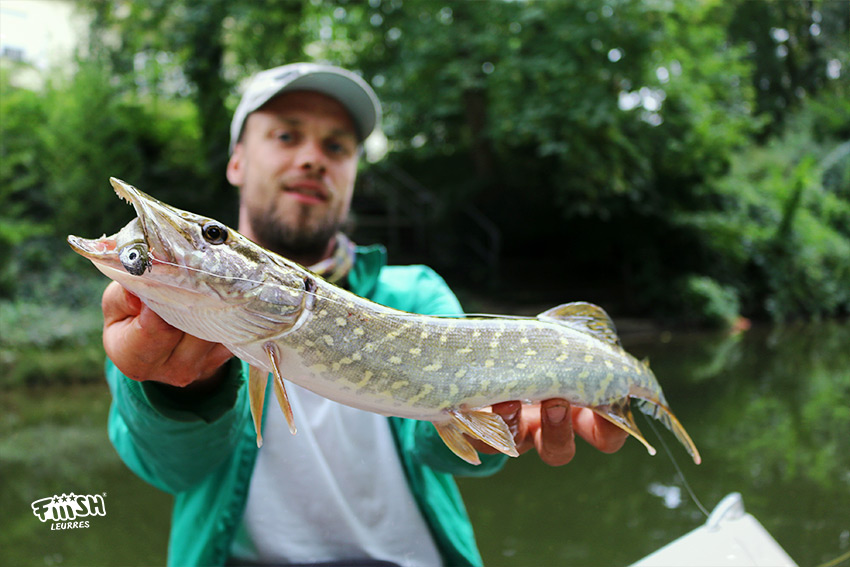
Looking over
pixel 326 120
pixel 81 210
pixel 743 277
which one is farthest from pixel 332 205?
pixel 743 277

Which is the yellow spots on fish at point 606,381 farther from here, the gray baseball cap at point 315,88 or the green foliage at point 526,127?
the green foliage at point 526,127

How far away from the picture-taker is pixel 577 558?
3.11 metres

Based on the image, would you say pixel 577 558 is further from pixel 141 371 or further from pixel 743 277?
pixel 743 277

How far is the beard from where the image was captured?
184cm

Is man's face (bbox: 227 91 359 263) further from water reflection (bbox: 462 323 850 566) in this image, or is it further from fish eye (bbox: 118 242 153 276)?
water reflection (bbox: 462 323 850 566)

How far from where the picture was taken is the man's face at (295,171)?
180 cm

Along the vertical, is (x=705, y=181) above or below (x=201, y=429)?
above


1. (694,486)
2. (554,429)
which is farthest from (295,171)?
(694,486)

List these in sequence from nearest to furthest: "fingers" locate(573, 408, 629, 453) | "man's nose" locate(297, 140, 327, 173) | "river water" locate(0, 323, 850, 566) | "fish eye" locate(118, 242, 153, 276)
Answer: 1. "fish eye" locate(118, 242, 153, 276)
2. "fingers" locate(573, 408, 629, 453)
3. "man's nose" locate(297, 140, 327, 173)
4. "river water" locate(0, 323, 850, 566)

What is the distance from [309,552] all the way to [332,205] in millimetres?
1019

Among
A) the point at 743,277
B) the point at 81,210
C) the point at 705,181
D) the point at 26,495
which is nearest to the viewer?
the point at 26,495

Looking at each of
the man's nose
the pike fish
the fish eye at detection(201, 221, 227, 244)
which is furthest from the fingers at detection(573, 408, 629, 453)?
the man's nose

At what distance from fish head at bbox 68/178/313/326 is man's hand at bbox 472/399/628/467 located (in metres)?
0.52

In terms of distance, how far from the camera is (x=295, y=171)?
1787 mm
